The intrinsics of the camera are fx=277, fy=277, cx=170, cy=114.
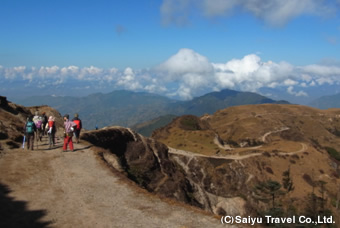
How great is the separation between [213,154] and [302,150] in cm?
4095

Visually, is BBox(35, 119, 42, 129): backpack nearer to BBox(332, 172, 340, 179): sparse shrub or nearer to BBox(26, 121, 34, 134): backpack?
BBox(26, 121, 34, 134): backpack

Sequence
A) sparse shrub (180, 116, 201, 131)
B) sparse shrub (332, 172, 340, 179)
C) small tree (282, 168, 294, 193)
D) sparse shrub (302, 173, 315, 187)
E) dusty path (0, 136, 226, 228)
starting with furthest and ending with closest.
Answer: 1. sparse shrub (180, 116, 201, 131)
2. sparse shrub (332, 172, 340, 179)
3. sparse shrub (302, 173, 315, 187)
4. small tree (282, 168, 294, 193)
5. dusty path (0, 136, 226, 228)

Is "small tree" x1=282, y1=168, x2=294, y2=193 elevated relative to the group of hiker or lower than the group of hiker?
lower

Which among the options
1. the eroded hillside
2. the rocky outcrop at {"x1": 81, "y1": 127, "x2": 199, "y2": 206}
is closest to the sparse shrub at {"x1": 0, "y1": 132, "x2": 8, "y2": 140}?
the rocky outcrop at {"x1": 81, "y1": 127, "x2": 199, "y2": 206}

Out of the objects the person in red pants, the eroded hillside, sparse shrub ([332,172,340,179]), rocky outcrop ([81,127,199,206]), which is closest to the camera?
the person in red pants

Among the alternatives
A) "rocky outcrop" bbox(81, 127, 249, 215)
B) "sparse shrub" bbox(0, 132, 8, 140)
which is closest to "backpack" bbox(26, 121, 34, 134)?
"sparse shrub" bbox(0, 132, 8, 140)

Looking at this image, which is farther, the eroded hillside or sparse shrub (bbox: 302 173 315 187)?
sparse shrub (bbox: 302 173 315 187)

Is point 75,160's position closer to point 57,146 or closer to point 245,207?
point 57,146

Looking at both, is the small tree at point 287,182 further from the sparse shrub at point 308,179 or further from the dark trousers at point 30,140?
the dark trousers at point 30,140

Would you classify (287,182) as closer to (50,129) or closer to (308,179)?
(308,179)

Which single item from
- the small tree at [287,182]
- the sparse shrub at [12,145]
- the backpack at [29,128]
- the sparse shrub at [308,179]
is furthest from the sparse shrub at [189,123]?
the backpack at [29,128]

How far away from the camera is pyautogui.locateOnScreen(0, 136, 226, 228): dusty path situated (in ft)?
52.4

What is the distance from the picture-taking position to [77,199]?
18688 mm

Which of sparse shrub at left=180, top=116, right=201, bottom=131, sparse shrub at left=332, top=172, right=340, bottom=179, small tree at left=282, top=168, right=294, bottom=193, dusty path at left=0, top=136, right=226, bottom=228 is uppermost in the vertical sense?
dusty path at left=0, top=136, right=226, bottom=228
